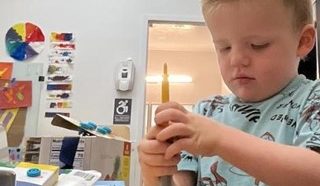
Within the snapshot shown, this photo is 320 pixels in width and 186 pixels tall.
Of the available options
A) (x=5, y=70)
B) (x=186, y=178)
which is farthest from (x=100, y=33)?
(x=186, y=178)

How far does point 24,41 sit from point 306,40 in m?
2.32

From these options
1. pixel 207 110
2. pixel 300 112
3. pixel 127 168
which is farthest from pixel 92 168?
pixel 300 112

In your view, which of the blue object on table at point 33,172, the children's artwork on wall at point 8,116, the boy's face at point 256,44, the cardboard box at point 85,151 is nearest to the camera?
the boy's face at point 256,44

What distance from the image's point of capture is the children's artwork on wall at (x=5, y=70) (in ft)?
8.23

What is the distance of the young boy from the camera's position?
0.41 metres

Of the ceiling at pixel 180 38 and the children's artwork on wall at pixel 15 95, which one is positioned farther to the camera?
the ceiling at pixel 180 38

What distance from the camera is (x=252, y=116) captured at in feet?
1.94

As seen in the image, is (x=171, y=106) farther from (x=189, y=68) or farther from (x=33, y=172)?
(x=189, y=68)

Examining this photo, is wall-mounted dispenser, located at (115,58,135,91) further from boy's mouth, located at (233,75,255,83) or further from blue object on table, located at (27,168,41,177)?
boy's mouth, located at (233,75,255,83)

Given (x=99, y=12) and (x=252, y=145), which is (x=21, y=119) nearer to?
(x=99, y=12)

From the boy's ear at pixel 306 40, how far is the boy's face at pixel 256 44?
2 centimetres

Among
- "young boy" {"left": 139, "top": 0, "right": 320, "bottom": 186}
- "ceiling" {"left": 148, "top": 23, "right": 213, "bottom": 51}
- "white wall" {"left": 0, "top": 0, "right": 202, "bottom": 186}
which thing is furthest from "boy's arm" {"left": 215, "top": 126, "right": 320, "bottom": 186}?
"ceiling" {"left": 148, "top": 23, "right": 213, "bottom": 51}

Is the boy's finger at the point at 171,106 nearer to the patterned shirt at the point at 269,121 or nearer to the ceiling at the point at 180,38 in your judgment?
the patterned shirt at the point at 269,121

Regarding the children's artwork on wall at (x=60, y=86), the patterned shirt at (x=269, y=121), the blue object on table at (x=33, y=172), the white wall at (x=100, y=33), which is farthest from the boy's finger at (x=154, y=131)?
the children's artwork on wall at (x=60, y=86)
